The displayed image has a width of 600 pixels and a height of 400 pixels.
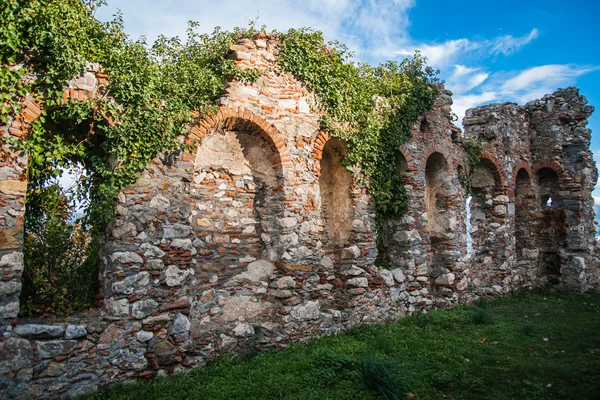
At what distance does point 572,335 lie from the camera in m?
7.30

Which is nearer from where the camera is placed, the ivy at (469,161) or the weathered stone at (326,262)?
the weathered stone at (326,262)

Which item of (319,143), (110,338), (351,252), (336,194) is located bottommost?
(110,338)

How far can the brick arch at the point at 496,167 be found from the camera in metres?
11.3

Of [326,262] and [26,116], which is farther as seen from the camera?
[326,262]

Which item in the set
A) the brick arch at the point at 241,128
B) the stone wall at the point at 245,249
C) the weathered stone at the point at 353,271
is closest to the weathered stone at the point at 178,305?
the stone wall at the point at 245,249

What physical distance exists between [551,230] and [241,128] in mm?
11741

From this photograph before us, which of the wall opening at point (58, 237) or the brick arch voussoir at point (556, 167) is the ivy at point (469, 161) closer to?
the brick arch voussoir at point (556, 167)

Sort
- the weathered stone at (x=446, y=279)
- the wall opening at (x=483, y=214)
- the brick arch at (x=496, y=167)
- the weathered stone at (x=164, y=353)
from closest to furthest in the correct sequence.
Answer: the weathered stone at (x=164, y=353)
the weathered stone at (x=446, y=279)
the brick arch at (x=496, y=167)
the wall opening at (x=483, y=214)

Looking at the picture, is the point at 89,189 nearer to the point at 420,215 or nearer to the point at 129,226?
the point at 129,226

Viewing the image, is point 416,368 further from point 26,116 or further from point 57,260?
point 26,116

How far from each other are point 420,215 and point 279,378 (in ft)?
17.9

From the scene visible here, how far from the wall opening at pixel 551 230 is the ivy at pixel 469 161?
3.94m

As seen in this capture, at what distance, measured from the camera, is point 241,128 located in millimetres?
6449

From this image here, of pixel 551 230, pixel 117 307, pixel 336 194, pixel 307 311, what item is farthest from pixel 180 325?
pixel 551 230
